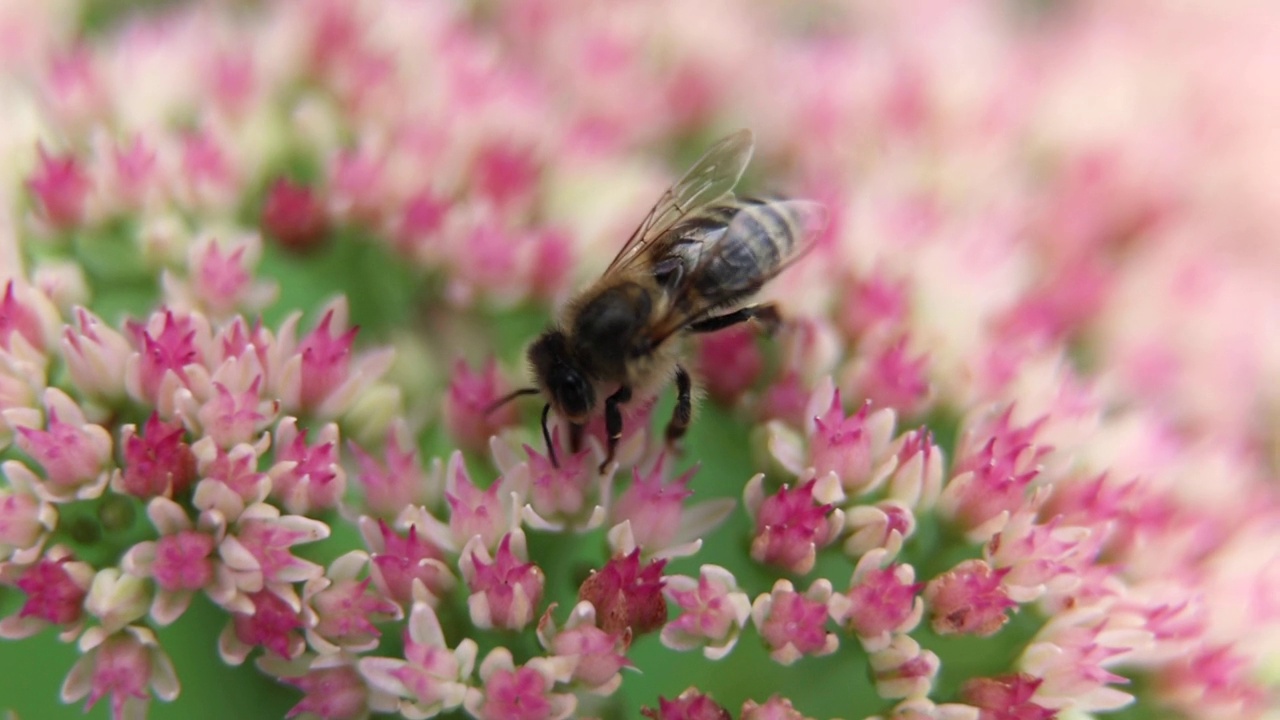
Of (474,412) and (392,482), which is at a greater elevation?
(474,412)

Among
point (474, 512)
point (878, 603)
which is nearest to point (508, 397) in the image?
point (474, 512)

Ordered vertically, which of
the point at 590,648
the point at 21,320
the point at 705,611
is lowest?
the point at 21,320

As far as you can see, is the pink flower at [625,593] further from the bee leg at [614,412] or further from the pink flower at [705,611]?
the bee leg at [614,412]

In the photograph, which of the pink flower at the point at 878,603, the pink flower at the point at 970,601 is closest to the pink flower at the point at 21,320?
the pink flower at the point at 878,603

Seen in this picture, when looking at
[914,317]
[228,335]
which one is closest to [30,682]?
[228,335]

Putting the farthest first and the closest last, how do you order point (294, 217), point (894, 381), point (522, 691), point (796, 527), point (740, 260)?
point (294, 217) → point (894, 381) → point (740, 260) → point (796, 527) → point (522, 691)

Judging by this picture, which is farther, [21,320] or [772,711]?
[21,320]

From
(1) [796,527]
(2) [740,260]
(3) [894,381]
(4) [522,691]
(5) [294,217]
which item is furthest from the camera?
(5) [294,217]

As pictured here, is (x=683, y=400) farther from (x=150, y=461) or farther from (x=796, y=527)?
(x=150, y=461)
